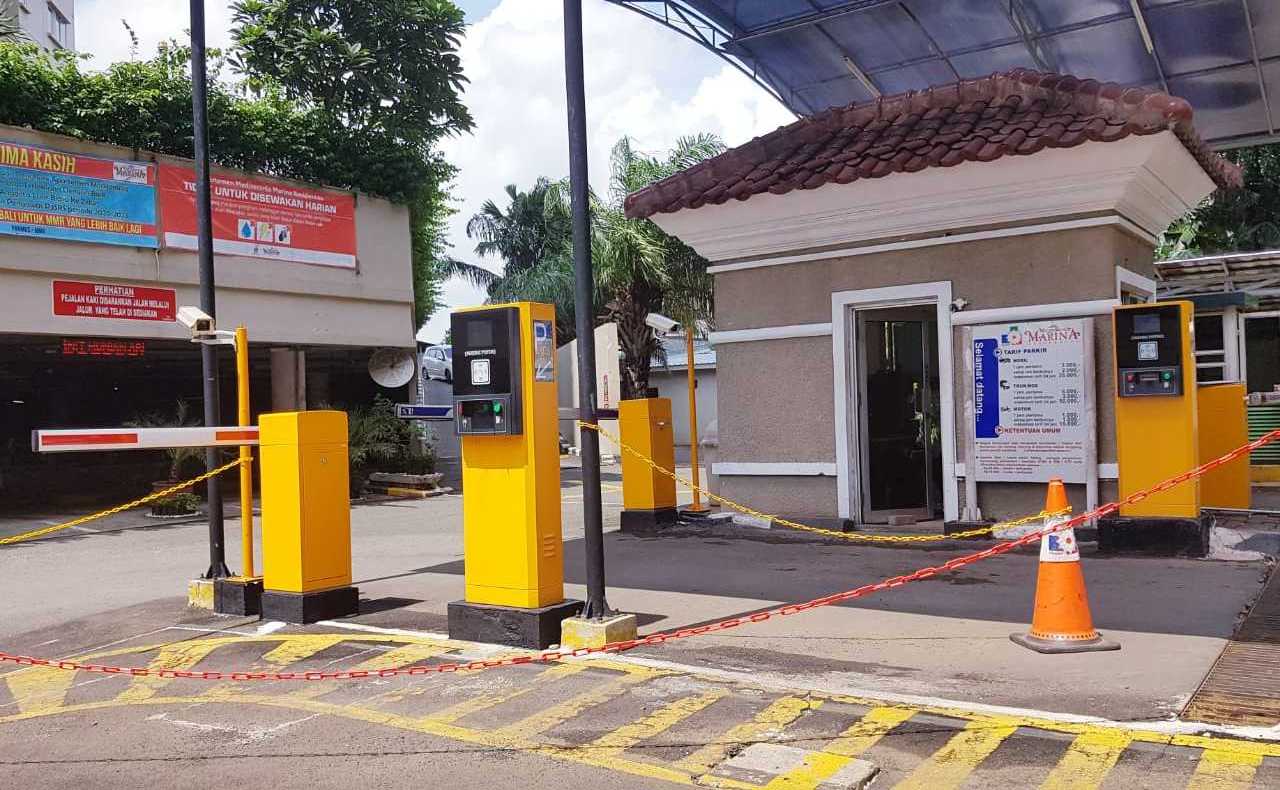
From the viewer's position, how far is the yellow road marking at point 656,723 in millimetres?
4801

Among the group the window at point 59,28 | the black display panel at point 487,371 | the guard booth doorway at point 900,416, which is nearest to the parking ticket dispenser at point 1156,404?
the guard booth doorway at point 900,416

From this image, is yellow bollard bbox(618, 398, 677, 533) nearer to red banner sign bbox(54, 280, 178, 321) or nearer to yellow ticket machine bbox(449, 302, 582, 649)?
yellow ticket machine bbox(449, 302, 582, 649)

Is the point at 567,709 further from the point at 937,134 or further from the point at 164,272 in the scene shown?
the point at 164,272

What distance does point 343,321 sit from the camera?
20344 millimetres

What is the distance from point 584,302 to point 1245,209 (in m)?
22.8

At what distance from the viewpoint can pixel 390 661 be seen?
6.44 metres

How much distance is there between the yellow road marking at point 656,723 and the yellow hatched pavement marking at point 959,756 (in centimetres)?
119

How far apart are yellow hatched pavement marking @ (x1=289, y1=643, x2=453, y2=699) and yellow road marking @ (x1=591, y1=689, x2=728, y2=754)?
1.83 metres

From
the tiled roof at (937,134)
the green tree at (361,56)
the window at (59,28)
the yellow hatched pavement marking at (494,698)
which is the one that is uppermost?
the window at (59,28)

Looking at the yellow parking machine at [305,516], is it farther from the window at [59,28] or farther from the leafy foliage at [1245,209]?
the window at [59,28]

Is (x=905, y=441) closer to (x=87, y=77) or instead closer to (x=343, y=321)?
(x=343, y=321)

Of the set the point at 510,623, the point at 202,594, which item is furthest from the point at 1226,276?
the point at 202,594

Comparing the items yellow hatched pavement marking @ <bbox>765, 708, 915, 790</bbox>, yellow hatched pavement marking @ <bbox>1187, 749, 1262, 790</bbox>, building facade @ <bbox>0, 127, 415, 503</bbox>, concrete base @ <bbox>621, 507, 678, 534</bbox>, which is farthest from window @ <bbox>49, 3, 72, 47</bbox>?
yellow hatched pavement marking @ <bbox>1187, 749, 1262, 790</bbox>

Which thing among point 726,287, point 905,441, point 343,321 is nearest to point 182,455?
point 343,321
